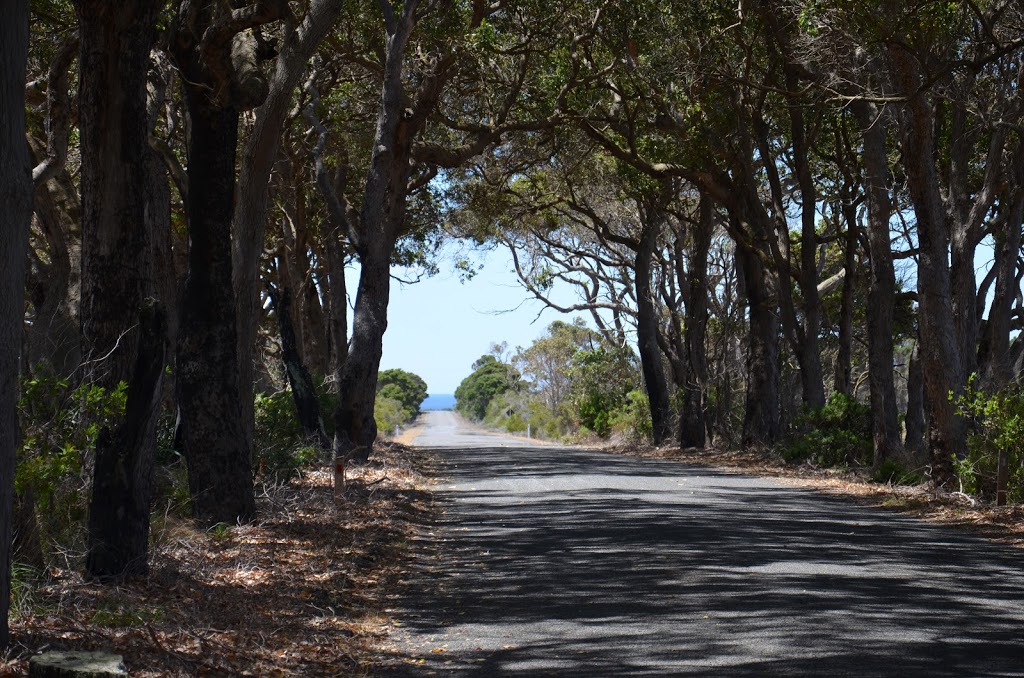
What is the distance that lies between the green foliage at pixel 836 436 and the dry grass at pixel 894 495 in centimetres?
40

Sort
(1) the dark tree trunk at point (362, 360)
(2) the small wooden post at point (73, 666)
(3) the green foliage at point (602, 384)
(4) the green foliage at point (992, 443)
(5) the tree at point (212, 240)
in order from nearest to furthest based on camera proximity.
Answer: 1. (2) the small wooden post at point (73, 666)
2. (5) the tree at point (212, 240)
3. (4) the green foliage at point (992, 443)
4. (1) the dark tree trunk at point (362, 360)
5. (3) the green foliage at point (602, 384)

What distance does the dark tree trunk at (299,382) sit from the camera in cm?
2386

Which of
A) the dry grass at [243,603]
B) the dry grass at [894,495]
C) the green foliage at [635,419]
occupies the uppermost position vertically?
the green foliage at [635,419]

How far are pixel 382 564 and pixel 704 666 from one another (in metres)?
5.45

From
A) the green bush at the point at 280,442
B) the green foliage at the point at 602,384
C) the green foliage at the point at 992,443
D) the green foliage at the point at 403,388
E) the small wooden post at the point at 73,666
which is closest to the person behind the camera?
the small wooden post at the point at 73,666

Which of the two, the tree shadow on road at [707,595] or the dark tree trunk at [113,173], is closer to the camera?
the tree shadow on road at [707,595]

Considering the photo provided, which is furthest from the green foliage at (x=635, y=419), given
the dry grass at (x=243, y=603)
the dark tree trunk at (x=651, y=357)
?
the dry grass at (x=243, y=603)

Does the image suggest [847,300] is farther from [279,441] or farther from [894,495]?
[279,441]

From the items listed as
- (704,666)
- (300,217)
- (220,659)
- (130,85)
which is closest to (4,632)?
(220,659)

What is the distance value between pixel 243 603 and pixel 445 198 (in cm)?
2656

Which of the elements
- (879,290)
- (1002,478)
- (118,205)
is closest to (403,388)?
(879,290)

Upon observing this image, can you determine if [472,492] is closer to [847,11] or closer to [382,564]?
[382,564]

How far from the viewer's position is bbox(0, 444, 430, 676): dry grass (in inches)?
274

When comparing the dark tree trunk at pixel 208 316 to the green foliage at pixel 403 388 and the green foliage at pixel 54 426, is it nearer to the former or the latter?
the green foliage at pixel 54 426
